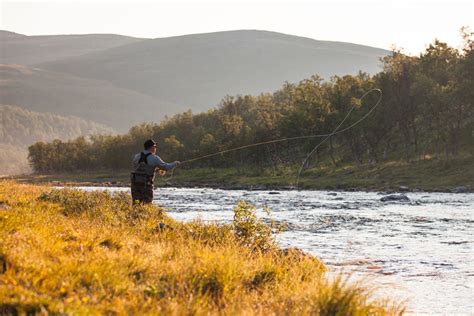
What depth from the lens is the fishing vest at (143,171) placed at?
56.9 feet

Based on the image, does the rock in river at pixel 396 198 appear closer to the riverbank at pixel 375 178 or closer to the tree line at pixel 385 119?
the riverbank at pixel 375 178

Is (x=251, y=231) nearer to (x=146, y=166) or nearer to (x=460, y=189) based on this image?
(x=146, y=166)

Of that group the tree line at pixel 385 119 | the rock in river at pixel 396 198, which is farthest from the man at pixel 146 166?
the tree line at pixel 385 119

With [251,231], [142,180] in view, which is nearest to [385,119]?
[142,180]

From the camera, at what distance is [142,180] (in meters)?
17.6

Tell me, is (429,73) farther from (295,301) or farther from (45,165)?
(45,165)

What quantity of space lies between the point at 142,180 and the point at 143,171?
336 mm

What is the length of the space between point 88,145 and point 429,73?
102 meters

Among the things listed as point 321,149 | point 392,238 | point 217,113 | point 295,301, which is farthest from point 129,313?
point 217,113

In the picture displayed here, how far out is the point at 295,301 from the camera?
28.8 ft

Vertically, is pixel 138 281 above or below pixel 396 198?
above

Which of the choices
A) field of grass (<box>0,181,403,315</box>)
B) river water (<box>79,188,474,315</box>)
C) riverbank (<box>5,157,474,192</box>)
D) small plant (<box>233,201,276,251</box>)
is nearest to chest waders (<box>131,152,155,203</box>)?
river water (<box>79,188,474,315</box>)

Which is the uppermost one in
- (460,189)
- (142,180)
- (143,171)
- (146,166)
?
(146,166)

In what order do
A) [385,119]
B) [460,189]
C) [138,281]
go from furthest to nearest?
1. [385,119]
2. [460,189]
3. [138,281]
